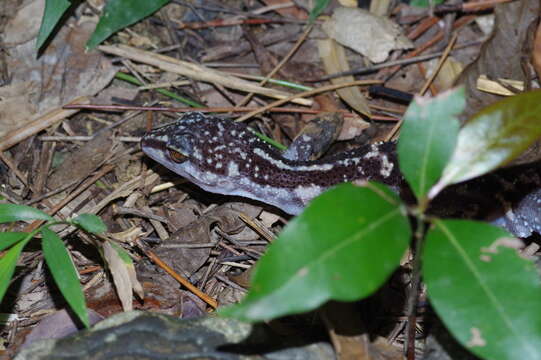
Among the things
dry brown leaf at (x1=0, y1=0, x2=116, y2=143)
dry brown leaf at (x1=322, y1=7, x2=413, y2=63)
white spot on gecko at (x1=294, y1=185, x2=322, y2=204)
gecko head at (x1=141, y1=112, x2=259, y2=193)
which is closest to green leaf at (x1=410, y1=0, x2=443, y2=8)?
dry brown leaf at (x1=322, y1=7, x2=413, y2=63)

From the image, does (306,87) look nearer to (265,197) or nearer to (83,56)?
(265,197)

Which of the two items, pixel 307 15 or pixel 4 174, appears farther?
pixel 307 15

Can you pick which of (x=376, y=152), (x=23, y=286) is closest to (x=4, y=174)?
(x=23, y=286)

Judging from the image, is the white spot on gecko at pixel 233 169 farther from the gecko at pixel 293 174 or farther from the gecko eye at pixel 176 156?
the gecko eye at pixel 176 156

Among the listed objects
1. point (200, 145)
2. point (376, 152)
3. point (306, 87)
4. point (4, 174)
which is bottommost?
point (4, 174)

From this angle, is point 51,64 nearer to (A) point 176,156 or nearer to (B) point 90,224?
(A) point 176,156

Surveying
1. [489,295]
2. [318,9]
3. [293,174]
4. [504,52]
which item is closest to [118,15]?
[318,9]

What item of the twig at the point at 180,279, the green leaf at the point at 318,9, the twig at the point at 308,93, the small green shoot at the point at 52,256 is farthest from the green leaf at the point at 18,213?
the green leaf at the point at 318,9

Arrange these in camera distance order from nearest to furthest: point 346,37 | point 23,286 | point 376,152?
1. point 23,286
2. point 376,152
3. point 346,37
